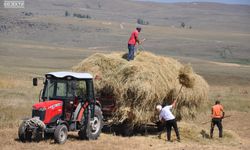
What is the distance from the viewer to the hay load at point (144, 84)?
17344 mm

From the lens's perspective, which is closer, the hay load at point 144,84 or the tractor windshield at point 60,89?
the tractor windshield at point 60,89

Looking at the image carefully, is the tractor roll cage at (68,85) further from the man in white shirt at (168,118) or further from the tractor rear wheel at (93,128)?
the man in white shirt at (168,118)

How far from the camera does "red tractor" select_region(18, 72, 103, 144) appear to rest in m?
15.1

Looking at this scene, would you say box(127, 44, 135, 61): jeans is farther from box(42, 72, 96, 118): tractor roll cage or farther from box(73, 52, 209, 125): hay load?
box(42, 72, 96, 118): tractor roll cage

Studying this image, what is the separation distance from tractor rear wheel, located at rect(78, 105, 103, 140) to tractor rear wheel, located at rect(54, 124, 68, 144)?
917mm

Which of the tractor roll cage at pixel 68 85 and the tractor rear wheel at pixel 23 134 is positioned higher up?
the tractor roll cage at pixel 68 85

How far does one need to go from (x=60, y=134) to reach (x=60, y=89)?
67.5 inches

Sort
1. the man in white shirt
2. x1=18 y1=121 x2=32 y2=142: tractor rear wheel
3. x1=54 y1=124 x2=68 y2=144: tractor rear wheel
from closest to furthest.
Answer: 1. x1=54 y1=124 x2=68 y2=144: tractor rear wheel
2. x1=18 y1=121 x2=32 y2=142: tractor rear wheel
3. the man in white shirt

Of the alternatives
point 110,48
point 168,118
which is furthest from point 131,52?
point 110,48

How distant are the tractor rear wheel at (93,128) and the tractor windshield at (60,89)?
94 cm

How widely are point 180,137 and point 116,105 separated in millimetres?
2336

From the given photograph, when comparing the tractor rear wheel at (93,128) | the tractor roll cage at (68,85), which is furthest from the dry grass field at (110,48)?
the tractor roll cage at (68,85)

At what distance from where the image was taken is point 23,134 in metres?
15.1

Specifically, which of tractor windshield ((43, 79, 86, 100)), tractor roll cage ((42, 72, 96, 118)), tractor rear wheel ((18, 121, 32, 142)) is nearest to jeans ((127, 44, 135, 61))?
tractor roll cage ((42, 72, 96, 118))
